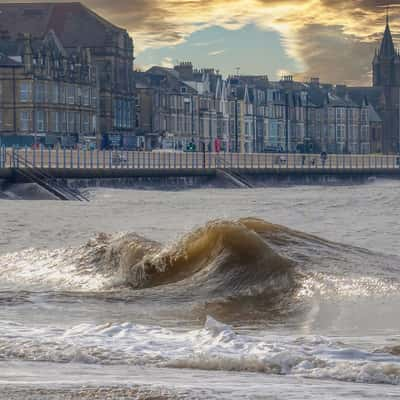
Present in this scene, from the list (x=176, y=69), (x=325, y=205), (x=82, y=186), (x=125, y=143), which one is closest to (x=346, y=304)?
(x=325, y=205)

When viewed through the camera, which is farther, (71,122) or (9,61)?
(71,122)

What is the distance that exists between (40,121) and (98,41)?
23936 millimetres

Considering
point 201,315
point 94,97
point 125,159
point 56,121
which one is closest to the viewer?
point 201,315

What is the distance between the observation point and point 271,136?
18112 centimetres

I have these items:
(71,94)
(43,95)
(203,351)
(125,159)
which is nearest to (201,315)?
(203,351)

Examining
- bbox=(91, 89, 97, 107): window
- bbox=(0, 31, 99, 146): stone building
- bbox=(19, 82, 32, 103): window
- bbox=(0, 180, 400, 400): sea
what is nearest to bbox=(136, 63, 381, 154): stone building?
bbox=(91, 89, 97, 107): window

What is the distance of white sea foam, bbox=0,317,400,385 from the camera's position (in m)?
10.2

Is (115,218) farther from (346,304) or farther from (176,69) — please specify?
(176,69)

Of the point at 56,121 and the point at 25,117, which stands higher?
the point at 25,117

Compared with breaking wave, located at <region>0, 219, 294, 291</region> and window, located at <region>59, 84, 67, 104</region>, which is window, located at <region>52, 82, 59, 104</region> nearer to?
window, located at <region>59, 84, 67, 104</region>

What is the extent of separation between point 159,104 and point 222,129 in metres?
21.5

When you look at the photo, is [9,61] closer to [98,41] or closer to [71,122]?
[71,122]

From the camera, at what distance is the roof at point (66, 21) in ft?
437

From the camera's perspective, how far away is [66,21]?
439 feet
